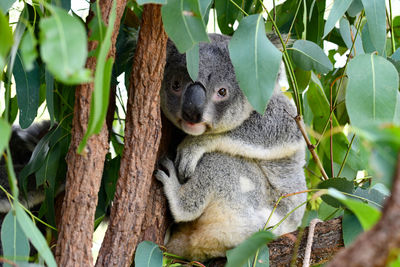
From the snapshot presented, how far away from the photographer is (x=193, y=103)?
194 centimetres

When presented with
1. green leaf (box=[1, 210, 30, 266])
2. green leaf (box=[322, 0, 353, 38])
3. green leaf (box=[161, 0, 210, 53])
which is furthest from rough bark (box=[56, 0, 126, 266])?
green leaf (box=[322, 0, 353, 38])

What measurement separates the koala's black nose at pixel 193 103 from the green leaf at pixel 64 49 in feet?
3.66

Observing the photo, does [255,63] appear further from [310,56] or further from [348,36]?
[348,36]

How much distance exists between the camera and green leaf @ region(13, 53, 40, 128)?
1.91m

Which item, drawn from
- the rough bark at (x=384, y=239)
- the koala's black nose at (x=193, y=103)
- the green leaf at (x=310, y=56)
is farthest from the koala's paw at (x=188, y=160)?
the rough bark at (x=384, y=239)

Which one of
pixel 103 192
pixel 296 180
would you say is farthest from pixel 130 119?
pixel 296 180

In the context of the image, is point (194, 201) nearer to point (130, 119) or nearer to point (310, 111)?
point (130, 119)

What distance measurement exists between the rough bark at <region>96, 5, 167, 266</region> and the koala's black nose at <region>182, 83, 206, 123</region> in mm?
221

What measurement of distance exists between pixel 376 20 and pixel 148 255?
118 cm

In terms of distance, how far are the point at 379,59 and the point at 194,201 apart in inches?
36.4

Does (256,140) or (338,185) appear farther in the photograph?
(256,140)

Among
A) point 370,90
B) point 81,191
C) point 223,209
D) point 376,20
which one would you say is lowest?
point 223,209

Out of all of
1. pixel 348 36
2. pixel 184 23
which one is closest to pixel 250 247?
pixel 184 23

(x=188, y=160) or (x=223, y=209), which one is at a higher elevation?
(x=188, y=160)
